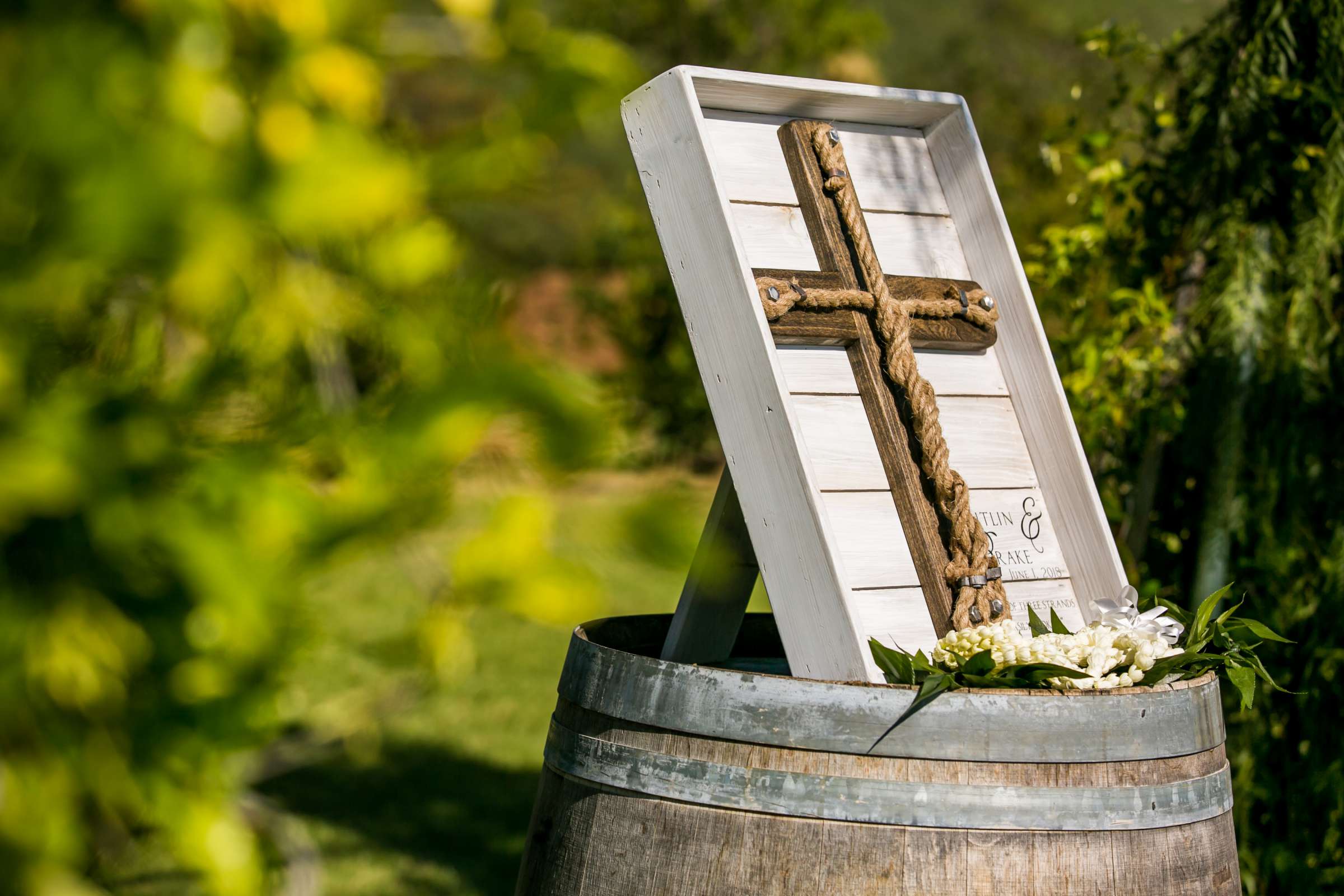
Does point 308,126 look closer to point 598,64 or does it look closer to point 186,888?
point 598,64

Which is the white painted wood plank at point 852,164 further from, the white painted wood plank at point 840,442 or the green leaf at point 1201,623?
the green leaf at point 1201,623

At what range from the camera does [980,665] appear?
1562 millimetres

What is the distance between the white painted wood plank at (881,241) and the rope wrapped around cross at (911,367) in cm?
8

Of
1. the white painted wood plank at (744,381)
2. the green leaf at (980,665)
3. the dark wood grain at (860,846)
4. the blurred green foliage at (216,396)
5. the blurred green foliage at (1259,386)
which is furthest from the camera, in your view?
the blurred green foliage at (1259,386)

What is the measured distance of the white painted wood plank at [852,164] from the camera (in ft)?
6.41

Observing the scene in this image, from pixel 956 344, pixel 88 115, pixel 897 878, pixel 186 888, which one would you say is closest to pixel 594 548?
pixel 88 115

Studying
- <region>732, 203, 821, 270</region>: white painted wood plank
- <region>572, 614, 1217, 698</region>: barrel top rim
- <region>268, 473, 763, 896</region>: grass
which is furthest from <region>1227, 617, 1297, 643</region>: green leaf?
<region>268, 473, 763, 896</region>: grass

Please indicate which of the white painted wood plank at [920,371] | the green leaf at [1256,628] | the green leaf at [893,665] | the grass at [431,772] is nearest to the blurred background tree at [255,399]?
the grass at [431,772]

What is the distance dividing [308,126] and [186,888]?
4.31 m

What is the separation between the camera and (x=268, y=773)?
537 mm

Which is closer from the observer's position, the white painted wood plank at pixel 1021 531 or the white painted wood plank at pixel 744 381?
the white painted wood plank at pixel 744 381

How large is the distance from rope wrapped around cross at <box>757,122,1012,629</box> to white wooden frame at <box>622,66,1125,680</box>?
9 centimetres

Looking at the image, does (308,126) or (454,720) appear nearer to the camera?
(308,126)

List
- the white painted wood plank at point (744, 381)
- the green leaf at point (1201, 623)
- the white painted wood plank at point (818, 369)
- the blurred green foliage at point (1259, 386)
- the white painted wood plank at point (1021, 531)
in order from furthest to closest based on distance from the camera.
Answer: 1. the blurred green foliage at point (1259, 386)
2. the white painted wood plank at point (1021, 531)
3. the white painted wood plank at point (818, 369)
4. the green leaf at point (1201, 623)
5. the white painted wood plank at point (744, 381)
